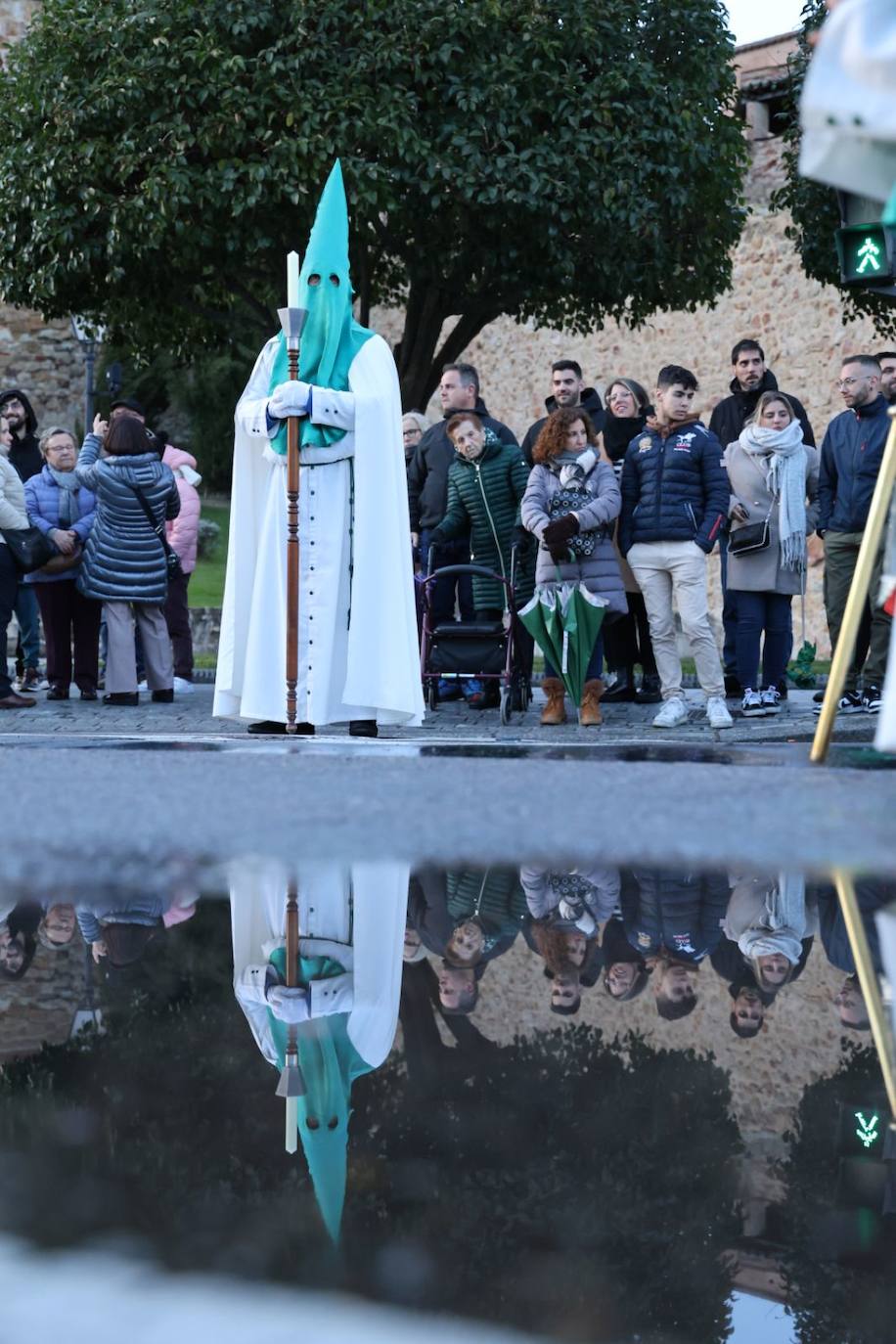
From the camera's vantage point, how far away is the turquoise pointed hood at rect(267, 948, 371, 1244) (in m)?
1.89

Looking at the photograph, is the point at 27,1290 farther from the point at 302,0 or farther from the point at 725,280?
the point at 725,280

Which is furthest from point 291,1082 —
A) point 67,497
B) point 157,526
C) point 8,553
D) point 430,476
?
point 67,497

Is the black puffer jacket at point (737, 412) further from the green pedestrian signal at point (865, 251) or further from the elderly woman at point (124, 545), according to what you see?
the elderly woman at point (124, 545)

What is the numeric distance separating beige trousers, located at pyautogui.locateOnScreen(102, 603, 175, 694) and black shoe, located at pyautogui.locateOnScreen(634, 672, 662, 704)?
113 inches

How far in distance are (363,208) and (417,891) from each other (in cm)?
1323

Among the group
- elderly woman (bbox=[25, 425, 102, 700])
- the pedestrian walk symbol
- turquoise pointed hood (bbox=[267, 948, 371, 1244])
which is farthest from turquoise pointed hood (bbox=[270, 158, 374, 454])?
turquoise pointed hood (bbox=[267, 948, 371, 1244])

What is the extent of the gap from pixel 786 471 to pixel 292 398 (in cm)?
337

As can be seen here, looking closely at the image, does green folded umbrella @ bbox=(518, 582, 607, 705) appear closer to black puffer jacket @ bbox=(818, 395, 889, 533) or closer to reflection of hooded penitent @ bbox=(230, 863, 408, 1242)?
black puffer jacket @ bbox=(818, 395, 889, 533)

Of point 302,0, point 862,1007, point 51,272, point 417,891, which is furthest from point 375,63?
point 862,1007

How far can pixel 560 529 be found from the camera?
10055 millimetres

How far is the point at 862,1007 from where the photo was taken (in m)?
2.73

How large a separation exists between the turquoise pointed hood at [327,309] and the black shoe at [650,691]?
367cm

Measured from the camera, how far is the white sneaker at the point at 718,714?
32.2ft

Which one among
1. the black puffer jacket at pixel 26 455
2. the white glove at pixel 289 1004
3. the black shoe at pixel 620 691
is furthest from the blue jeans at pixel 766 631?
the white glove at pixel 289 1004
